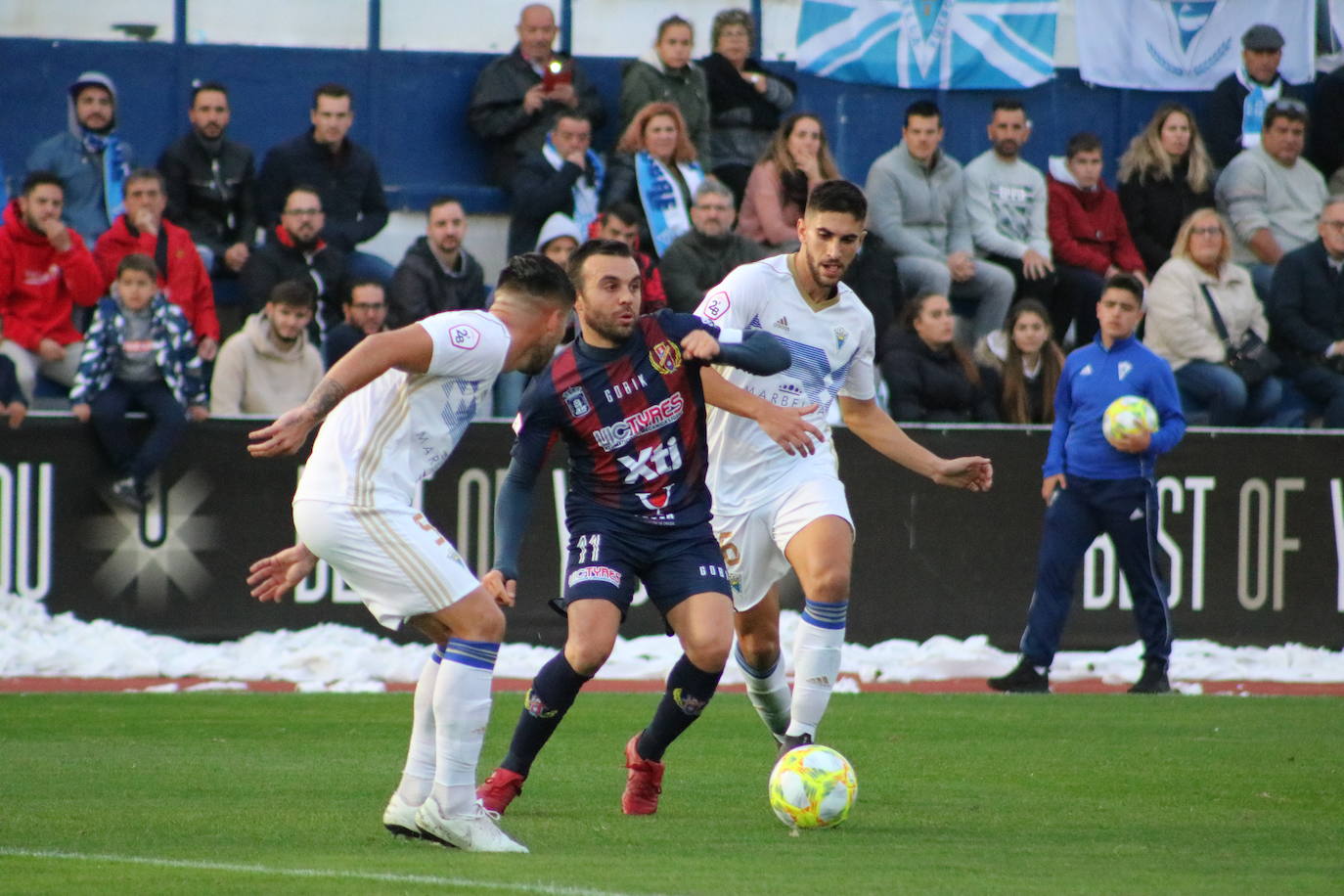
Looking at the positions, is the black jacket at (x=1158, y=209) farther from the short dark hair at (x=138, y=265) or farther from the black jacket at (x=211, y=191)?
the short dark hair at (x=138, y=265)

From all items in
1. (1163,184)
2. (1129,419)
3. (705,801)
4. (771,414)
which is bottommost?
(705,801)

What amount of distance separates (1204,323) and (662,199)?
4304 mm

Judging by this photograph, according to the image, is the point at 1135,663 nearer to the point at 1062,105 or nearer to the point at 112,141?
the point at 1062,105

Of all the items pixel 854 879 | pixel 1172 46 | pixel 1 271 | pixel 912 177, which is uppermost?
pixel 1172 46

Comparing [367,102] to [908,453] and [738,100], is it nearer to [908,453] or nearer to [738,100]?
[738,100]

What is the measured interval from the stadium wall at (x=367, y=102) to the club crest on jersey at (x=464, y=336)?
9641 millimetres

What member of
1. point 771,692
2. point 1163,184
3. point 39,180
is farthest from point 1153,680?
point 39,180

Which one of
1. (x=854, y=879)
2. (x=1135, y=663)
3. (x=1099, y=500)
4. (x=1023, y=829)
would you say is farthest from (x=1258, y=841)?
(x=1135, y=663)

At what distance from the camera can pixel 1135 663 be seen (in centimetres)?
1309

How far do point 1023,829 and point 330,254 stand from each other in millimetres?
8393

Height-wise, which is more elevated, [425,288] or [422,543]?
[425,288]

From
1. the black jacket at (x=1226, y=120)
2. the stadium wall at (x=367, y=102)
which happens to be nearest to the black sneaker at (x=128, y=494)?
the stadium wall at (x=367, y=102)

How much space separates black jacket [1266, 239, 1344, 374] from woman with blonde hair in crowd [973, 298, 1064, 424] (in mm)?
2181

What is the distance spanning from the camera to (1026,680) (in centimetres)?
1193
